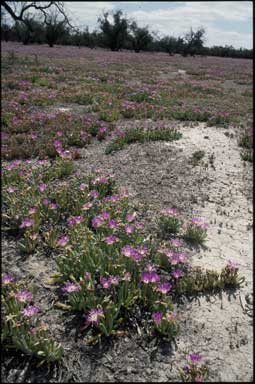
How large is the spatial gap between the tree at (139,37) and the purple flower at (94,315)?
6801cm

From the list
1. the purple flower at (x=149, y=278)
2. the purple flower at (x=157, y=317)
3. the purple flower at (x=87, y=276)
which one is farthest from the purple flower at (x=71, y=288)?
Answer: the purple flower at (x=157, y=317)

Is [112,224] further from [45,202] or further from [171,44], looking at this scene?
[171,44]

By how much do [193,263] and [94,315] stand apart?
154 cm

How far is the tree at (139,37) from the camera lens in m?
65.7

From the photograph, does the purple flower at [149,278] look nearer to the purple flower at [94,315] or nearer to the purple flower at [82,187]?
the purple flower at [94,315]

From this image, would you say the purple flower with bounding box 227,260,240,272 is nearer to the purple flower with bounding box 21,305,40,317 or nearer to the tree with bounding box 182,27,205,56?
the purple flower with bounding box 21,305,40,317

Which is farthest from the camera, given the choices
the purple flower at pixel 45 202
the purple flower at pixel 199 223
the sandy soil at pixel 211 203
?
the purple flower at pixel 45 202

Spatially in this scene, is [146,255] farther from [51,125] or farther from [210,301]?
[51,125]

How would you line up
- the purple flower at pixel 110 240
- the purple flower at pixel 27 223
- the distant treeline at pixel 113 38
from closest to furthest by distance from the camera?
the purple flower at pixel 110 240 < the purple flower at pixel 27 223 < the distant treeline at pixel 113 38

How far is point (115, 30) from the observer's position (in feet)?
208

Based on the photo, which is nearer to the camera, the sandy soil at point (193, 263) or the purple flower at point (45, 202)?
the sandy soil at point (193, 263)

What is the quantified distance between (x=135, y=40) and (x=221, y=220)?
68.7 metres

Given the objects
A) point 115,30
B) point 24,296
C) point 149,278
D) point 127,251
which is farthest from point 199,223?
point 115,30

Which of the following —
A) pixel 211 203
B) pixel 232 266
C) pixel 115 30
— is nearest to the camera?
pixel 232 266
